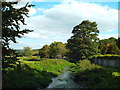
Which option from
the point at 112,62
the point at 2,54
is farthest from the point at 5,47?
the point at 112,62

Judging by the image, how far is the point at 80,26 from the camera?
3881cm

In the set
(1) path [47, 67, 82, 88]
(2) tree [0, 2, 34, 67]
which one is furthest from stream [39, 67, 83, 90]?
(2) tree [0, 2, 34, 67]

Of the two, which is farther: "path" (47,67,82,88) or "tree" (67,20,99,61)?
"tree" (67,20,99,61)

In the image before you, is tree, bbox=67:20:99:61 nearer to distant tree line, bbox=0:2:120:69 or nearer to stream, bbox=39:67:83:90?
distant tree line, bbox=0:2:120:69

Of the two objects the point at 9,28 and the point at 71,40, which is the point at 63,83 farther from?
the point at 71,40

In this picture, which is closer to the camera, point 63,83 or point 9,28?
point 9,28

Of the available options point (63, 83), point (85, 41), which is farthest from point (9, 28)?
point (85, 41)

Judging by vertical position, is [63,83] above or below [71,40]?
below

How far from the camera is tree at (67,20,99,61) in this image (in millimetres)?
37312

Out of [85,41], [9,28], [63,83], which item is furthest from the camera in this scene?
[85,41]

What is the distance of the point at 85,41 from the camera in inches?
1499

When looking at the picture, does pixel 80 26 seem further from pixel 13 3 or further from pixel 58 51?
pixel 13 3

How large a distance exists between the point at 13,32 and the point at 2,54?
1544 millimetres

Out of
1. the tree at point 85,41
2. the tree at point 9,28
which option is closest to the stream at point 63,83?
the tree at point 9,28
